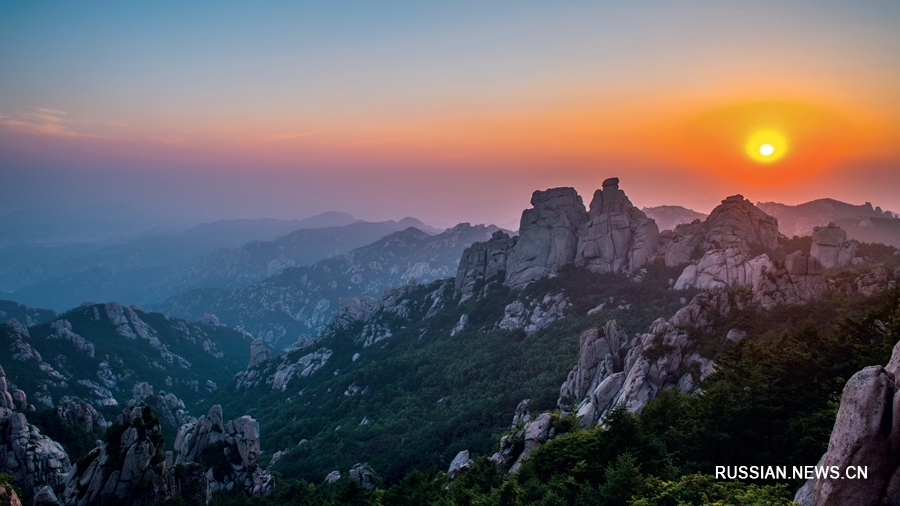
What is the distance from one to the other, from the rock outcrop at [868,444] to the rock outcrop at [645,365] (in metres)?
24.7

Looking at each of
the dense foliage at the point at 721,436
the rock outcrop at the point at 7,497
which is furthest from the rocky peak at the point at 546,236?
the rock outcrop at the point at 7,497

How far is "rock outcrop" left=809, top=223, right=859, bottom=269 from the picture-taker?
74.6 meters

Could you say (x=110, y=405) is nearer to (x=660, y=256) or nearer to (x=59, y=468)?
(x=59, y=468)

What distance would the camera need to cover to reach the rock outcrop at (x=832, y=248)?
→ 245 ft

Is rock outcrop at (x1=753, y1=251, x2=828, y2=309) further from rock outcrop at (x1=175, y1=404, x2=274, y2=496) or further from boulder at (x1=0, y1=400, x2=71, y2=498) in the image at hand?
boulder at (x1=0, y1=400, x2=71, y2=498)

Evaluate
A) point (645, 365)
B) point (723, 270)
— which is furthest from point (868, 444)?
point (723, 270)

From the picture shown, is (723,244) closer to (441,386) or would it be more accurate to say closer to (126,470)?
(441,386)

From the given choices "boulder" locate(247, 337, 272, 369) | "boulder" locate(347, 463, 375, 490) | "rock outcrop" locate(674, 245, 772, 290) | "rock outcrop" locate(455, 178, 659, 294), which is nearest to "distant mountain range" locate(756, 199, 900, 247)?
"rock outcrop" locate(455, 178, 659, 294)

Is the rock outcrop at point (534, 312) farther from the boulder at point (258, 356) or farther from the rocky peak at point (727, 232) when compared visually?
the boulder at point (258, 356)

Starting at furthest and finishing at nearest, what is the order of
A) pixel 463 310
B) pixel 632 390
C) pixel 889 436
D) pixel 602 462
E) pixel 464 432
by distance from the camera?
pixel 463 310
pixel 464 432
pixel 632 390
pixel 602 462
pixel 889 436

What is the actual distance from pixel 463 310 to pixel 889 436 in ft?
337

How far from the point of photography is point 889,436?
44.8 feet

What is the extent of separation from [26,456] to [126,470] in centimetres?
2048

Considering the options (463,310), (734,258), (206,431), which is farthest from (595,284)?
(206,431)
